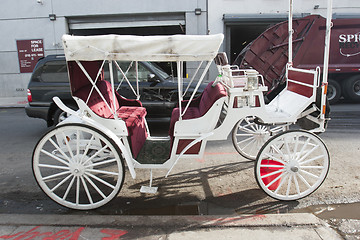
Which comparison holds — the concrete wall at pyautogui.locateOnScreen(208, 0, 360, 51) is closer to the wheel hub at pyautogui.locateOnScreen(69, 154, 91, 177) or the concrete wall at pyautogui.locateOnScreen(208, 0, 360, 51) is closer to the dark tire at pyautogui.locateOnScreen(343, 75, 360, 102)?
the dark tire at pyautogui.locateOnScreen(343, 75, 360, 102)

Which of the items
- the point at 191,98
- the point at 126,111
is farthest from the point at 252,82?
the point at 126,111

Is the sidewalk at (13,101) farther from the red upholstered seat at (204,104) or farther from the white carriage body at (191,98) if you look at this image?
the white carriage body at (191,98)

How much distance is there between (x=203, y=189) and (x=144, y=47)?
2.09 metres

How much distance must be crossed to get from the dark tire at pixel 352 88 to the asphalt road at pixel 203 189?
5.73 m

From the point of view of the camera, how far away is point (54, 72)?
678 centimetres

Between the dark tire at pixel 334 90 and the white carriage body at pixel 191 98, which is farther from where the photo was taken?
the dark tire at pixel 334 90

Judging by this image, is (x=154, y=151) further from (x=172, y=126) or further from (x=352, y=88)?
(x=352, y=88)

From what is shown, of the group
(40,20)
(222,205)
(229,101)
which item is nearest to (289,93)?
(229,101)

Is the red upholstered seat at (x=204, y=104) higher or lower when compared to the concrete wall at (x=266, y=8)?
lower

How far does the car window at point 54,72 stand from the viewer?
6773mm

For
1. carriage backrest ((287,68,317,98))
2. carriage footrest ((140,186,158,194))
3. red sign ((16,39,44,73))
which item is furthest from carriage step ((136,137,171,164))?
red sign ((16,39,44,73))

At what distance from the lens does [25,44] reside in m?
14.2

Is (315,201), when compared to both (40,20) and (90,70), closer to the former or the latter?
(90,70)

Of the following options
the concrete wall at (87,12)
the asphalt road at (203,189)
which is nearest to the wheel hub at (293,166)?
the asphalt road at (203,189)
